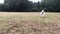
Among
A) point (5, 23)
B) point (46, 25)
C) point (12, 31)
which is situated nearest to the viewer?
point (12, 31)

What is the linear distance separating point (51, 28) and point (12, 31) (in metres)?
3.23

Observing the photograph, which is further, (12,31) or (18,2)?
(18,2)

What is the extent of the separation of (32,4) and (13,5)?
409 centimetres

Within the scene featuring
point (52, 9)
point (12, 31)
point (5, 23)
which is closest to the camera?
point (12, 31)

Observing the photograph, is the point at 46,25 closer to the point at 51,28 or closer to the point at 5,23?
the point at 51,28

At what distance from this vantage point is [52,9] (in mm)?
35406

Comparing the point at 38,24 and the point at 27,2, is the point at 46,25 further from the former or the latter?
the point at 27,2

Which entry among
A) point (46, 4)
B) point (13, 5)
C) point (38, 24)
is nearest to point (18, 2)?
point (13, 5)

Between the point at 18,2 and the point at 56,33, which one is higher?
the point at 18,2

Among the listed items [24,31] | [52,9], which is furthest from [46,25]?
[52,9]

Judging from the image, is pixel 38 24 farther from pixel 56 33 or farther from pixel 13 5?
pixel 13 5

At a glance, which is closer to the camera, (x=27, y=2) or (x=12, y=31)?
(x=12, y=31)

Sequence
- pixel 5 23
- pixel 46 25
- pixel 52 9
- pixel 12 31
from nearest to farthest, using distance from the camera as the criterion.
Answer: pixel 12 31
pixel 5 23
pixel 46 25
pixel 52 9

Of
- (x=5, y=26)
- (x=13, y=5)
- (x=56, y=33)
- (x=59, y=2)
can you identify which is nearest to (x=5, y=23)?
(x=5, y=26)
